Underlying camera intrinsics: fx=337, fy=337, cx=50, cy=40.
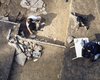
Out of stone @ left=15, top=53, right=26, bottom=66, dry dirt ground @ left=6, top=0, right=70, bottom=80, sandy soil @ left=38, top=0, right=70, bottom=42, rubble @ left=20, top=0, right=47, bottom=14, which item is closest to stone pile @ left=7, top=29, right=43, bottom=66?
stone @ left=15, top=53, right=26, bottom=66

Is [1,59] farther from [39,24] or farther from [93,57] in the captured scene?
[93,57]

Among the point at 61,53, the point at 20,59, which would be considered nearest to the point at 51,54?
the point at 61,53

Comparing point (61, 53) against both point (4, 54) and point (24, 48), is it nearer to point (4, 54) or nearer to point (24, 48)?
point (24, 48)

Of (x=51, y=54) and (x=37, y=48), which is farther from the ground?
(x=37, y=48)

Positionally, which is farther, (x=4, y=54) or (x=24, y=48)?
(x=24, y=48)

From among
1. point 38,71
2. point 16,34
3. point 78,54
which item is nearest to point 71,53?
point 78,54

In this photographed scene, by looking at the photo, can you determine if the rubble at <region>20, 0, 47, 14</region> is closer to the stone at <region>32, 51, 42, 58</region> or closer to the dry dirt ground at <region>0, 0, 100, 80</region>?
the dry dirt ground at <region>0, 0, 100, 80</region>

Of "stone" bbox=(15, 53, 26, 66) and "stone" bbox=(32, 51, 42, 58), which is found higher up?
"stone" bbox=(32, 51, 42, 58)

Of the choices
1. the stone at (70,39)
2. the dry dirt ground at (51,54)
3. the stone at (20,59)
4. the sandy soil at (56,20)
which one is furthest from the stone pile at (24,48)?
the stone at (70,39)

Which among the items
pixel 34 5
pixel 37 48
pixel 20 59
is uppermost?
pixel 34 5

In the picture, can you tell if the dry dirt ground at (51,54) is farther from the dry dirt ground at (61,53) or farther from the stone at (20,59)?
the stone at (20,59)

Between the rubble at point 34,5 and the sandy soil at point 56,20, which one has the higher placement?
the rubble at point 34,5
